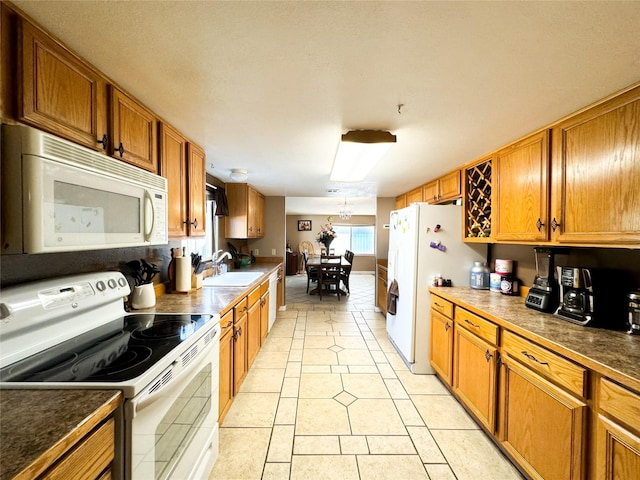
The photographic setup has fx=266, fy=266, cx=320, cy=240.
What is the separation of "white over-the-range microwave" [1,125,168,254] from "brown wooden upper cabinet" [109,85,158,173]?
0.63ft

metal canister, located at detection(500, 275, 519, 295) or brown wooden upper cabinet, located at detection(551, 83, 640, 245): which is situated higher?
brown wooden upper cabinet, located at detection(551, 83, 640, 245)

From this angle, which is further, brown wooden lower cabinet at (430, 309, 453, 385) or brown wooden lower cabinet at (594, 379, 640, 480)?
brown wooden lower cabinet at (430, 309, 453, 385)

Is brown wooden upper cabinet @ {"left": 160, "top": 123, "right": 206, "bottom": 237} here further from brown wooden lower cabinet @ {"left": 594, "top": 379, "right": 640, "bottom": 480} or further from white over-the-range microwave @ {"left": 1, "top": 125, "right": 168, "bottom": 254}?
brown wooden lower cabinet @ {"left": 594, "top": 379, "right": 640, "bottom": 480}

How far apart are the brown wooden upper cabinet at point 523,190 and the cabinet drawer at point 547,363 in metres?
0.71

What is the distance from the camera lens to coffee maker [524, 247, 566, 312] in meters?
1.74

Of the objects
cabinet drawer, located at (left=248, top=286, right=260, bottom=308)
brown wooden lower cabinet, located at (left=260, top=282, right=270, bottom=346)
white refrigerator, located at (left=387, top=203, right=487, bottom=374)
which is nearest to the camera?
cabinet drawer, located at (left=248, top=286, right=260, bottom=308)

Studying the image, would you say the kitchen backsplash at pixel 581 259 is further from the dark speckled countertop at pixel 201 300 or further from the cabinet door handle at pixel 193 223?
the cabinet door handle at pixel 193 223

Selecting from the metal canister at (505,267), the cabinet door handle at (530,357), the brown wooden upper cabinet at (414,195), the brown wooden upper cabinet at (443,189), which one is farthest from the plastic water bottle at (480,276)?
Answer: the brown wooden upper cabinet at (414,195)

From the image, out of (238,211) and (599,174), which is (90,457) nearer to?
(599,174)

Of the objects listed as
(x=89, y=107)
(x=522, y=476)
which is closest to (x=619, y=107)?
(x=522, y=476)

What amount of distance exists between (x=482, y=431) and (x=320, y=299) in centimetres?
377

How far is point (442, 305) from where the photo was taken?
7.89 feet

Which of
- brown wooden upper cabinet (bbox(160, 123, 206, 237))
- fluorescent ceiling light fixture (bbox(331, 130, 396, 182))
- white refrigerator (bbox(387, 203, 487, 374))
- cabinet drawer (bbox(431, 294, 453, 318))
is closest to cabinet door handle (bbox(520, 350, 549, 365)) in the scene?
cabinet drawer (bbox(431, 294, 453, 318))

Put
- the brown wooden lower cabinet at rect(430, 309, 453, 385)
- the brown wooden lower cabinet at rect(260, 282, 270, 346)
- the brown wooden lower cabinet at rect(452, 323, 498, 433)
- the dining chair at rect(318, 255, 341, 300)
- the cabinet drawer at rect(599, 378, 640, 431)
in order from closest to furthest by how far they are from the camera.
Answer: the cabinet drawer at rect(599, 378, 640, 431) → the brown wooden lower cabinet at rect(452, 323, 498, 433) → the brown wooden lower cabinet at rect(430, 309, 453, 385) → the brown wooden lower cabinet at rect(260, 282, 270, 346) → the dining chair at rect(318, 255, 341, 300)
